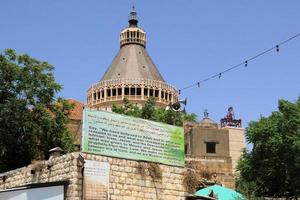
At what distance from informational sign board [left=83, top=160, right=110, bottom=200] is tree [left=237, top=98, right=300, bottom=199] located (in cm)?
1304

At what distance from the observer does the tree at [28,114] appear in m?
28.3

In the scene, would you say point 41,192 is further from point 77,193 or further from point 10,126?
point 10,126

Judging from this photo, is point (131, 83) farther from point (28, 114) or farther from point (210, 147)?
point (28, 114)

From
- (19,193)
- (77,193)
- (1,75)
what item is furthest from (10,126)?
(77,193)

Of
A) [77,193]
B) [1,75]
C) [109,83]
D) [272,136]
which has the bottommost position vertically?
[77,193]

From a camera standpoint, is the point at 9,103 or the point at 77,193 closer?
the point at 77,193

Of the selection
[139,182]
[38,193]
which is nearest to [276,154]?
[139,182]

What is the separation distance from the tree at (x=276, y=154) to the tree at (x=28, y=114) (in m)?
10.6

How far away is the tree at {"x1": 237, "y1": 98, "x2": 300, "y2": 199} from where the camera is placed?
28.7 metres

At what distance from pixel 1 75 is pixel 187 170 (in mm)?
14619

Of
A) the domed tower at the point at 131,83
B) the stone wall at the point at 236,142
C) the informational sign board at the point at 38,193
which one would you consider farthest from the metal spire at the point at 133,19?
the informational sign board at the point at 38,193

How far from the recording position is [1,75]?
98.0ft

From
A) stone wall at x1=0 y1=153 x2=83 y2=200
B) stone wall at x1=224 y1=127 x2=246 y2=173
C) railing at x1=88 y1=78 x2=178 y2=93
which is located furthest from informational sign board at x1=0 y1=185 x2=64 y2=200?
railing at x1=88 y1=78 x2=178 y2=93

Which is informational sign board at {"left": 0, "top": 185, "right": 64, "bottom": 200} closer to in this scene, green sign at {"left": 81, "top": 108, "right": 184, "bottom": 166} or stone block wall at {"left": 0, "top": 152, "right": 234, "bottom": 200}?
stone block wall at {"left": 0, "top": 152, "right": 234, "bottom": 200}
